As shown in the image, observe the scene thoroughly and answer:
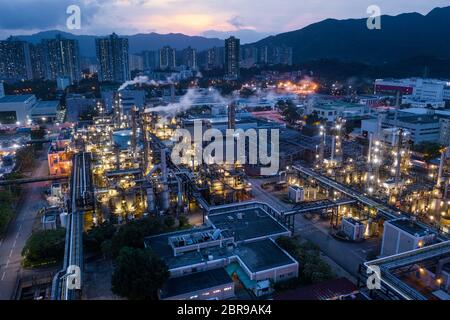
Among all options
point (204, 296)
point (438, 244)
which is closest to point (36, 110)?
point (204, 296)

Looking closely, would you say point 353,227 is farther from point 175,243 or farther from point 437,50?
point 437,50

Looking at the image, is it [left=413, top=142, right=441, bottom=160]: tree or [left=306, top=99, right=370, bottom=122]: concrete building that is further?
[left=306, top=99, right=370, bottom=122]: concrete building

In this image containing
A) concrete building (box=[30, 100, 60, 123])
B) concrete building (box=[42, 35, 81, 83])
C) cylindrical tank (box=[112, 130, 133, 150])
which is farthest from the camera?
concrete building (box=[42, 35, 81, 83])

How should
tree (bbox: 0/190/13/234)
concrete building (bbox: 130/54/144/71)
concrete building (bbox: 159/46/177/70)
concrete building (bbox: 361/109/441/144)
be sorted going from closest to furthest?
1. tree (bbox: 0/190/13/234)
2. concrete building (bbox: 361/109/441/144)
3. concrete building (bbox: 159/46/177/70)
4. concrete building (bbox: 130/54/144/71)

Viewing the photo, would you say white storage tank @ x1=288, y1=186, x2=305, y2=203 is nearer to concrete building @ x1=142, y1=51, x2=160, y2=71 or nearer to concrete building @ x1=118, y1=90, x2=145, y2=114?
concrete building @ x1=118, y1=90, x2=145, y2=114

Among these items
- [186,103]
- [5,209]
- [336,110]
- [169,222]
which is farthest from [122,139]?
[336,110]

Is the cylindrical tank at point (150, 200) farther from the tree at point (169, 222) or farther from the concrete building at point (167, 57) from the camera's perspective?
the concrete building at point (167, 57)

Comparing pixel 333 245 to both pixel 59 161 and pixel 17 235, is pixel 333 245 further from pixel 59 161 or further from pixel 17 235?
pixel 59 161

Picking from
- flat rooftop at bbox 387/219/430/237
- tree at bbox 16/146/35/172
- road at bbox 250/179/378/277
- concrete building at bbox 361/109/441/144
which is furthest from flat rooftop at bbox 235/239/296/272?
concrete building at bbox 361/109/441/144
